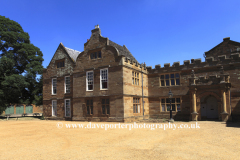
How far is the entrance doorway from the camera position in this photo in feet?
73.0

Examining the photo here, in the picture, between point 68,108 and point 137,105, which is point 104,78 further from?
Result: point 68,108

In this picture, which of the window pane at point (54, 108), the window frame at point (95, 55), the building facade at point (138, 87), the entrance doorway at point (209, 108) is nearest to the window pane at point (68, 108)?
the building facade at point (138, 87)

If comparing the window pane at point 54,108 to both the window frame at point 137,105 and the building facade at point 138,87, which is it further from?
the window frame at point 137,105

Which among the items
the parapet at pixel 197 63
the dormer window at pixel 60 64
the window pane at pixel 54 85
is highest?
the dormer window at pixel 60 64

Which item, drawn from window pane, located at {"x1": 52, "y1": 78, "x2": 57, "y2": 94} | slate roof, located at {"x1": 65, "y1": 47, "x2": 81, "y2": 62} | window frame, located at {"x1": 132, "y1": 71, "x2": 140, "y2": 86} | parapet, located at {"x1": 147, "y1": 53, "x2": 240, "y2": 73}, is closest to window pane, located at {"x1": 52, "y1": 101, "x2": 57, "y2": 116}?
window pane, located at {"x1": 52, "y1": 78, "x2": 57, "y2": 94}

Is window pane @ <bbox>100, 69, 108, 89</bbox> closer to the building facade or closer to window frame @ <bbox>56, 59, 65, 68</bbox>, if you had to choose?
the building facade

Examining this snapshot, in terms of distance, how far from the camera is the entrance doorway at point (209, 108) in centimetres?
2225

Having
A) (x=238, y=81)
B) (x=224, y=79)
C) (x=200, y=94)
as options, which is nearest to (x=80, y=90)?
(x=200, y=94)

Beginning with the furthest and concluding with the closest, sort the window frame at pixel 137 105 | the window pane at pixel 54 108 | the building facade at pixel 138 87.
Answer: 1. the window pane at pixel 54 108
2. the window frame at pixel 137 105
3. the building facade at pixel 138 87

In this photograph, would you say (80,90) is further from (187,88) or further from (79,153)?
(79,153)

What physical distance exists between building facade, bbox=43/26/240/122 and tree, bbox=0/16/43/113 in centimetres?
722

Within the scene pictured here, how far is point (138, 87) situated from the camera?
79.9 feet

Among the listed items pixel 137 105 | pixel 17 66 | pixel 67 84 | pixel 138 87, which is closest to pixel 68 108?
pixel 67 84

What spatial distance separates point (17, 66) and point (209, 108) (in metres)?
31.3
